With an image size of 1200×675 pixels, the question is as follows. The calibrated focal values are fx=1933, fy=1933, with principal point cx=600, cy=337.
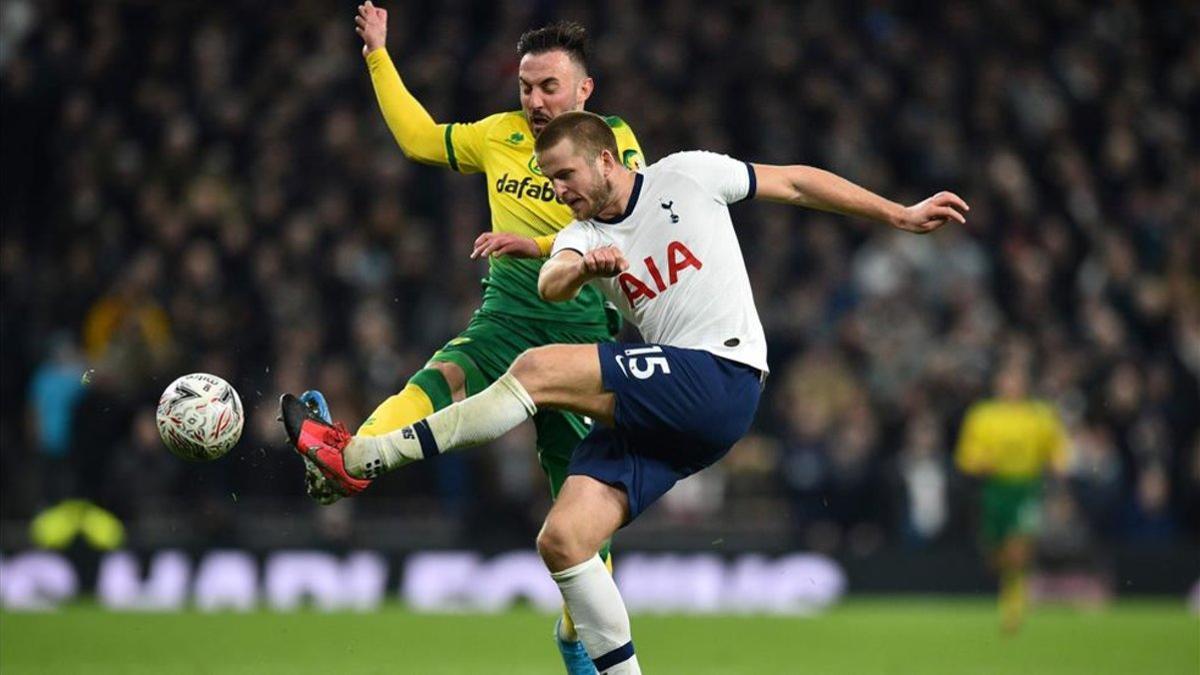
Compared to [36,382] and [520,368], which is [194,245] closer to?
[36,382]

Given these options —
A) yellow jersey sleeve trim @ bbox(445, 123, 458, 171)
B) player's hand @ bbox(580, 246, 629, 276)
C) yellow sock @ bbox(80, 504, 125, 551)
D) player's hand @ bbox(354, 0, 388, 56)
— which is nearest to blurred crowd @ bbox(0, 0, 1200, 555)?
yellow sock @ bbox(80, 504, 125, 551)

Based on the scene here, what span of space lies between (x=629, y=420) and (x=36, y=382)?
393 inches

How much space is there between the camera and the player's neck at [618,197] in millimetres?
6965

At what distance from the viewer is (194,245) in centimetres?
1579

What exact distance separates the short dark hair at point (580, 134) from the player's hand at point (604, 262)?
0.47 metres

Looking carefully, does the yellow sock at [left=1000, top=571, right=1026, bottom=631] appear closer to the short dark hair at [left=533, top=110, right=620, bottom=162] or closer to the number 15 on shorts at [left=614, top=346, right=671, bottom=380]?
the number 15 on shorts at [left=614, top=346, right=671, bottom=380]

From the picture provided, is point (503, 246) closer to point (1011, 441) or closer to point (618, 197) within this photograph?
point (618, 197)

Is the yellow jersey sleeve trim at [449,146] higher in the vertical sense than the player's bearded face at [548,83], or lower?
lower

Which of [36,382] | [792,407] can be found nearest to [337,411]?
[36,382]

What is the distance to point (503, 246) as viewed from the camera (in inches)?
272

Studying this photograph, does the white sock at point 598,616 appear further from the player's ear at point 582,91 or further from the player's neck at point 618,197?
the player's ear at point 582,91

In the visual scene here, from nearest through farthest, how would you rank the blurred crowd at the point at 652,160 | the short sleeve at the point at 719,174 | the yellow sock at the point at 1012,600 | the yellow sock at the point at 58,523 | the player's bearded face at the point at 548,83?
the short sleeve at the point at 719,174
the player's bearded face at the point at 548,83
the yellow sock at the point at 1012,600
the yellow sock at the point at 58,523
the blurred crowd at the point at 652,160

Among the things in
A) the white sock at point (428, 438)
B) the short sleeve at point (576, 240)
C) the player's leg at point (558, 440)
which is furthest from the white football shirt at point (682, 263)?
the player's leg at point (558, 440)

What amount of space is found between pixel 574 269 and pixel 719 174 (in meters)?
0.82
